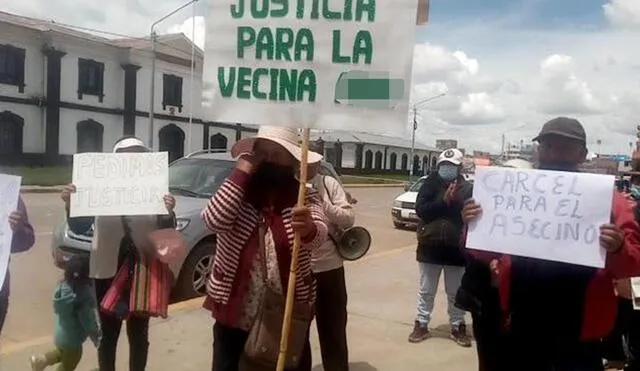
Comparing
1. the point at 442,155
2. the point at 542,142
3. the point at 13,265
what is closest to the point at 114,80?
the point at 13,265

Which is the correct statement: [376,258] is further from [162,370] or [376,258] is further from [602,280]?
[602,280]

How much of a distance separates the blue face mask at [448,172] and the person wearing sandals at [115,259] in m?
2.40

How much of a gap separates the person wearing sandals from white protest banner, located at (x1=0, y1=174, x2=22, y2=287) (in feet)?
2.13

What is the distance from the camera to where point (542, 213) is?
9.02ft

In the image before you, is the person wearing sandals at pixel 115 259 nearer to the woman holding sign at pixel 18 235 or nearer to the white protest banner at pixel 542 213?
the woman holding sign at pixel 18 235

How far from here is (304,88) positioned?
8.83 feet

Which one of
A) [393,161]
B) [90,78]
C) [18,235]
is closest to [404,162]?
[393,161]

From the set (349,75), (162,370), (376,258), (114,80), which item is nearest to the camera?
(349,75)

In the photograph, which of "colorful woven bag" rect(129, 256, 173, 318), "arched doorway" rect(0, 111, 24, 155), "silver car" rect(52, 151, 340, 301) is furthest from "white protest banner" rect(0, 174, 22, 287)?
"arched doorway" rect(0, 111, 24, 155)

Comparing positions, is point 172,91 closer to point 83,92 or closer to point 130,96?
point 130,96

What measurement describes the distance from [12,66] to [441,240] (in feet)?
110

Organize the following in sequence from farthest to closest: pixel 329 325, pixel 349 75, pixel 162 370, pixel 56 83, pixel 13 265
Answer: pixel 56 83 < pixel 13 265 < pixel 162 370 < pixel 329 325 < pixel 349 75

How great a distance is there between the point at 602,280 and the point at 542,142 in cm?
64

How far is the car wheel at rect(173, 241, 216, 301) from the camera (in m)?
7.15
